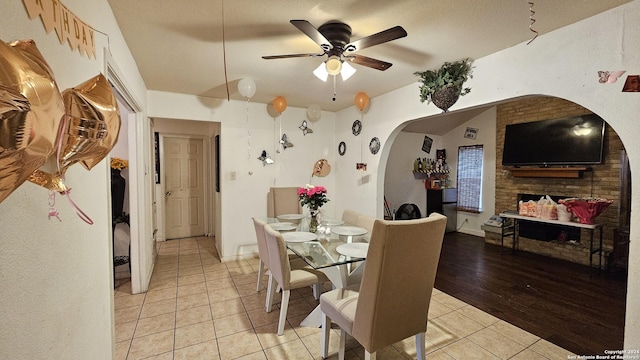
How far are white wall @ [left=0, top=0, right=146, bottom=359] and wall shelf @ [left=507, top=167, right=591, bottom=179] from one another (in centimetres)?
536

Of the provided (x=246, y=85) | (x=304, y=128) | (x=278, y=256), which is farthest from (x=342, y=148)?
(x=278, y=256)

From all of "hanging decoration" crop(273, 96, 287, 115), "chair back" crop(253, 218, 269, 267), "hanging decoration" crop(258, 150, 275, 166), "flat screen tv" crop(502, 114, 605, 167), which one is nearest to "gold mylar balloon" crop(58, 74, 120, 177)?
"chair back" crop(253, 218, 269, 267)

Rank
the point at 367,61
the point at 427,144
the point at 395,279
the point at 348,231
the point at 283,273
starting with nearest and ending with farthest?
the point at 395,279
the point at 367,61
the point at 283,273
the point at 348,231
the point at 427,144

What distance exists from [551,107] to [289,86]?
4.14 meters

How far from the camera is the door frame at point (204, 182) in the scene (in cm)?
476

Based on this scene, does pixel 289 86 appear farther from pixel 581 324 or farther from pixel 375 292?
pixel 581 324

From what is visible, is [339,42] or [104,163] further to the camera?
[339,42]

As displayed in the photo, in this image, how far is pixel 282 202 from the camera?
3.81 meters

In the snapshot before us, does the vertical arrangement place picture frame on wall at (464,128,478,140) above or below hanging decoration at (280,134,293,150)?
above

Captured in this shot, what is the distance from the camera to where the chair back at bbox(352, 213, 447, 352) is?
1.42 m

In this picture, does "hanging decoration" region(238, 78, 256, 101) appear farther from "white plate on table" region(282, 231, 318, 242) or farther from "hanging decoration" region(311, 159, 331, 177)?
"hanging decoration" region(311, 159, 331, 177)

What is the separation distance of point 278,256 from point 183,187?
3.75 meters

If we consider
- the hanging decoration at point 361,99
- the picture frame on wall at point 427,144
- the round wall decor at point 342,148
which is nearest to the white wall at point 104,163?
the hanging decoration at point 361,99

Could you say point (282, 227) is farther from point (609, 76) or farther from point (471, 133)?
point (471, 133)
